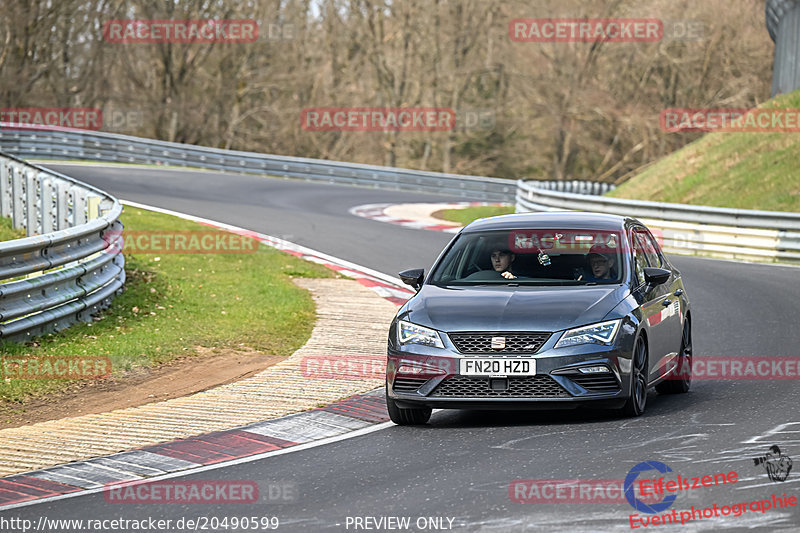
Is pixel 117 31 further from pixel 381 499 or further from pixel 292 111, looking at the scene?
pixel 381 499

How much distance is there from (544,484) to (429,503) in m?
0.71

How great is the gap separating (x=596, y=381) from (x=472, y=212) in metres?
23.0

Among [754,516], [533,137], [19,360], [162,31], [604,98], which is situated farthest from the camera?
[533,137]

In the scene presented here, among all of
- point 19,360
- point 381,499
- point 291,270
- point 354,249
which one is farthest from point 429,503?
point 354,249

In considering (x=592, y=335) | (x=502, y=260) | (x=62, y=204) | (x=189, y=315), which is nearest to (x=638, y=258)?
(x=502, y=260)

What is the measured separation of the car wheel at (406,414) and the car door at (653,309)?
1789mm

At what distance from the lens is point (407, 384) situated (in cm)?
843

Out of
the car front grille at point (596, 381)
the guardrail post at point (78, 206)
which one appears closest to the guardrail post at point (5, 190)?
the guardrail post at point (78, 206)

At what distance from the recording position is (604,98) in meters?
56.9

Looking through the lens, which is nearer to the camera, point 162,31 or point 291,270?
point 291,270

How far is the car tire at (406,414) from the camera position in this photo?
8625mm

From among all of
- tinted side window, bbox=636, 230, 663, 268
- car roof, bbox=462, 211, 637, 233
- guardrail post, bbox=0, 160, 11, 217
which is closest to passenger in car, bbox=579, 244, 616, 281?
car roof, bbox=462, 211, 637, 233

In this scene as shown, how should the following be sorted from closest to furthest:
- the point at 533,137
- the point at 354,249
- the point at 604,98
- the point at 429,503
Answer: the point at 429,503, the point at 354,249, the point at 604,98, the point at 533,137

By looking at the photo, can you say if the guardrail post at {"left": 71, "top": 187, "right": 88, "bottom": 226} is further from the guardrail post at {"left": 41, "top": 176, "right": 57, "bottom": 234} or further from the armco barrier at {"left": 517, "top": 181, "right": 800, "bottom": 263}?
the armco barrier at {"left": 517, "top": 181, "right": 800, "bottom": 263}
